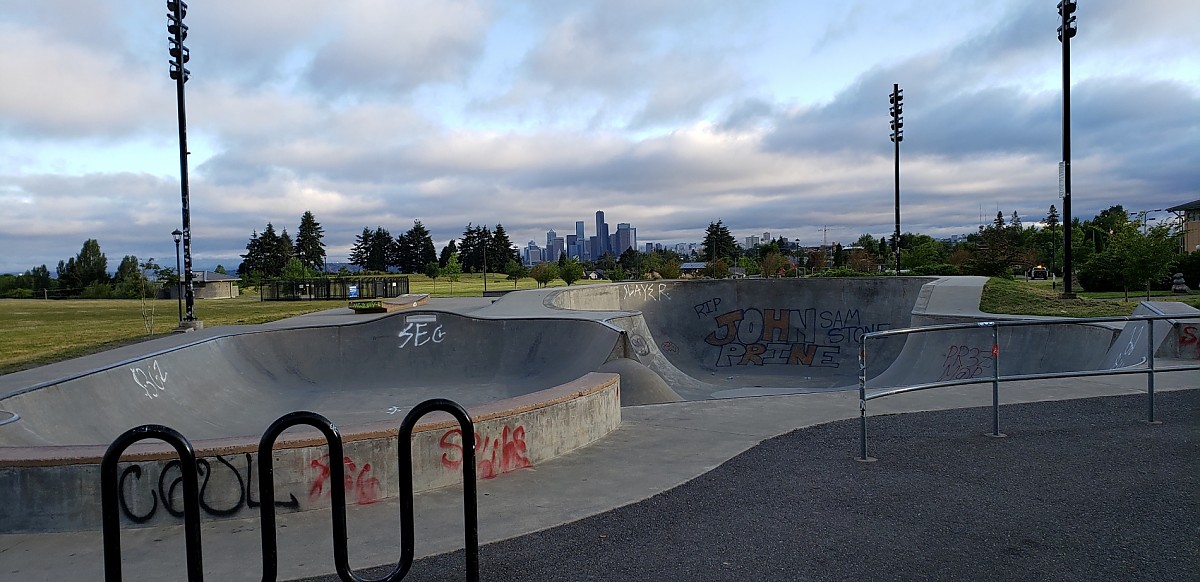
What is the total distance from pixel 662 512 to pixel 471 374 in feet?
35.8

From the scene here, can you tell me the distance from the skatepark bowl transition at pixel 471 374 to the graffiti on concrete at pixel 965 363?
0.05 metres

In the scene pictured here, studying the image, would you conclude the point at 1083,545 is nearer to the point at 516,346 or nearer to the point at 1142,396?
the point at 1142,396

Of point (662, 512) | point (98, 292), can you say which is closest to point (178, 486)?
point (662, 512)

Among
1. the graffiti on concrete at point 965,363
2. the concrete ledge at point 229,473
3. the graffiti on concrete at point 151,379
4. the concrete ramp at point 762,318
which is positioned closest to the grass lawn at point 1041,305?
the graffiti on concrete at point 965,363

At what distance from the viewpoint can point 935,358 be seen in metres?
16.4

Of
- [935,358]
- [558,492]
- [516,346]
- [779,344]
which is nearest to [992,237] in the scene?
[779,344]

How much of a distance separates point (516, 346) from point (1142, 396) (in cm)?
1116

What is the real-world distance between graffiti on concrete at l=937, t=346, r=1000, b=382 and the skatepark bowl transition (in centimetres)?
5

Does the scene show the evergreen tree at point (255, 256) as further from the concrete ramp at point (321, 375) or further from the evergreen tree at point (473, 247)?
the concrete ramp at point (321, 375)

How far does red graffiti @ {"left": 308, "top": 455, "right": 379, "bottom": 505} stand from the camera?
5078mm

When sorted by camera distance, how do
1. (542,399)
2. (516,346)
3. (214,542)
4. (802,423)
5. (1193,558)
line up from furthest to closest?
1. (516,346)
2. (802,423)
3. (542,399)
4. (214,542)
5. (1193,558)

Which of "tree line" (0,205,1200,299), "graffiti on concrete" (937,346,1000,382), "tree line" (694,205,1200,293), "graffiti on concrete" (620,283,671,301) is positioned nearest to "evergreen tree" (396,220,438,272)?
"tree line" (0,205,1200,299)

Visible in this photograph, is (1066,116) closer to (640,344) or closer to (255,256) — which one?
(640,344)

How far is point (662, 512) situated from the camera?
16.2 ft
